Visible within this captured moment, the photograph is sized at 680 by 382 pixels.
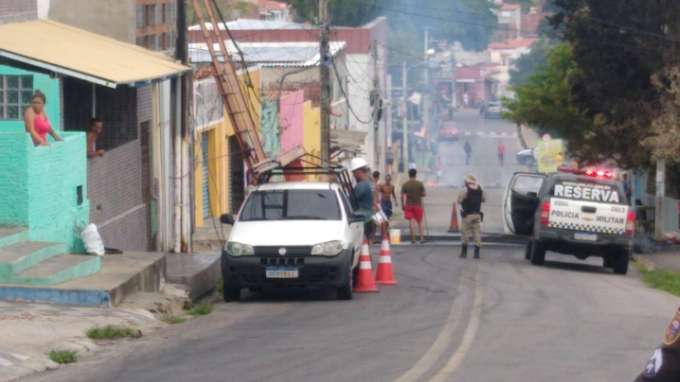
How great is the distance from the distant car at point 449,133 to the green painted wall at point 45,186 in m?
87.1

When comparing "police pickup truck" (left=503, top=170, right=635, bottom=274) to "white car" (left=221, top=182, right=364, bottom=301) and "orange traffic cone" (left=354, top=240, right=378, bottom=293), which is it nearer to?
"orange traffic cone" (left=354, top=240, right=378, bottom=293)

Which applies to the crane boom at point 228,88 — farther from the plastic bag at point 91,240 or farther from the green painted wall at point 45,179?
the plastic bag at point 91,240

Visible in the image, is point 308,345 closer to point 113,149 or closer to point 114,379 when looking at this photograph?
point 114,379

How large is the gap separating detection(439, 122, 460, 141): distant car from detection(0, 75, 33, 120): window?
289 feet

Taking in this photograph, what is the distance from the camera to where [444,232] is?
38969mm

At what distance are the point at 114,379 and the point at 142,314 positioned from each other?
4.11m

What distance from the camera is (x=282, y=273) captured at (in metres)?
17.6

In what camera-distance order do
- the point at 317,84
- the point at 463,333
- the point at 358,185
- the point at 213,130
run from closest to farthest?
the point at 463,333 < the point at 358,185 < the point at 213,130 < the point at 317,84

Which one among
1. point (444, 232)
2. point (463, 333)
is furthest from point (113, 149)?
point (444, 232)

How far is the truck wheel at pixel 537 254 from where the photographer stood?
26484mm

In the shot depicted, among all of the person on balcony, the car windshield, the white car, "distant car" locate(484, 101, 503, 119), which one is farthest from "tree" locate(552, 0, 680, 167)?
"distant car" locate(484, 101, 503, 119)

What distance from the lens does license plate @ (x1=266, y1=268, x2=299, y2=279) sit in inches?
693

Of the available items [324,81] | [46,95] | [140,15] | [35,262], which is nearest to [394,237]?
[324,81]

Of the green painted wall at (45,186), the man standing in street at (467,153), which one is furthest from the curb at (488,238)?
the man standing in street at (467,153)
